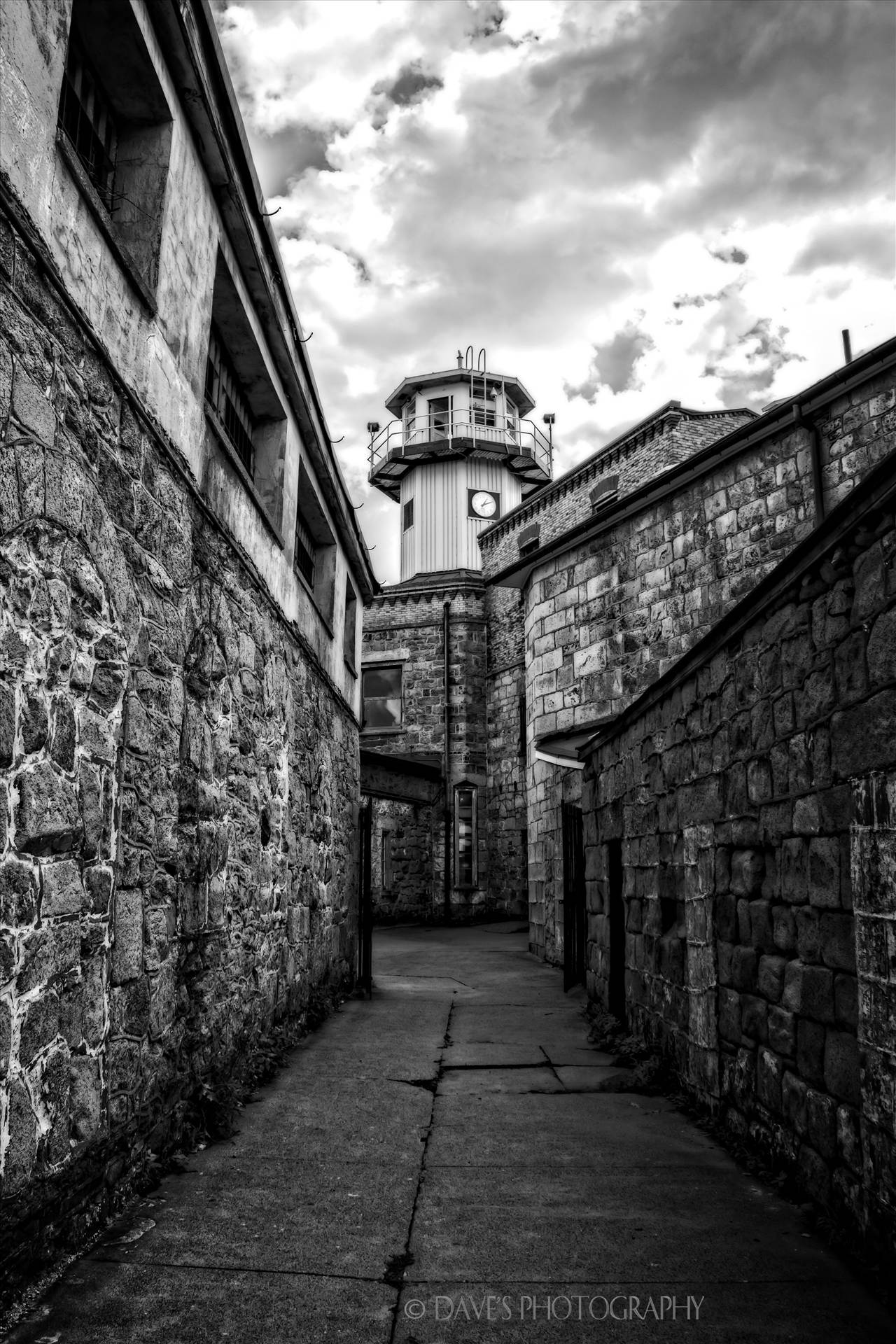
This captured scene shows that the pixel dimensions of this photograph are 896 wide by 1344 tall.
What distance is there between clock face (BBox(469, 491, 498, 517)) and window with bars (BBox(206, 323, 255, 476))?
2046 cm

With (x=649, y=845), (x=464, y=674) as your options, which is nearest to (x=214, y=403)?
(x=649, y=845)

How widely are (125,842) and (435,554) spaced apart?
23494 mm

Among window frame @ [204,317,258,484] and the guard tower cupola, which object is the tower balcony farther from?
window frame @ [204,317,258,484]

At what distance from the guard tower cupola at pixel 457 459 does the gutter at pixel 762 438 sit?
14551mm

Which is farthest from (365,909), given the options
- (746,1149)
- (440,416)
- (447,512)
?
(440,416)

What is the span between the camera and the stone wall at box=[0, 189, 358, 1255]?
2.70m

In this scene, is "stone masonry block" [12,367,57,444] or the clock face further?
the clock face

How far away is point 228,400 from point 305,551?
9.87 ft

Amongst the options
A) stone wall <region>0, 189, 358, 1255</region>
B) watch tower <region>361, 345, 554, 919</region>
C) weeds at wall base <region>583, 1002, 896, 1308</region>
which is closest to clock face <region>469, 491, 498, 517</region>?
watch tower <region>361, 345, 554, 919</region>

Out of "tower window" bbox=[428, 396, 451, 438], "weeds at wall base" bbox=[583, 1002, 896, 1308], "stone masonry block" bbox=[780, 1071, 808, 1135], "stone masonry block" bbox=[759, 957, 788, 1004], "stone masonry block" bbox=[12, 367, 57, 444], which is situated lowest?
"weeds at wall base" bbox=[583, 1002, 896, 1308]

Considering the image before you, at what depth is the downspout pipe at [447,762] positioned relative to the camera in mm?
19922

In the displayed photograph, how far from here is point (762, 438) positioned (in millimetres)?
9539

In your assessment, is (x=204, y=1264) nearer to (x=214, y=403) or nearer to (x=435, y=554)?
(x=214, y=403)

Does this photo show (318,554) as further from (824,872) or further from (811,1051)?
(811,1051)
